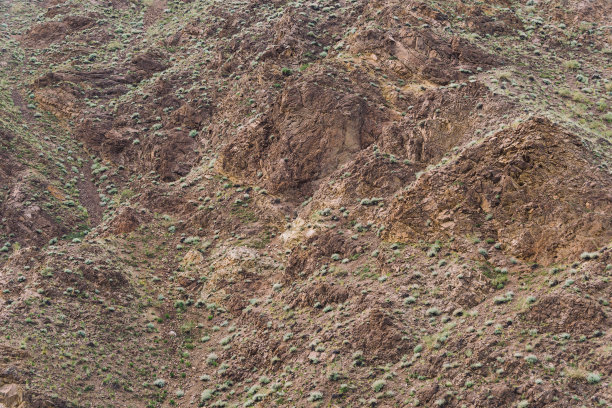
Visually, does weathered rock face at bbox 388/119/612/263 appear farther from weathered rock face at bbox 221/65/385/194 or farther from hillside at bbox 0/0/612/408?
weathered rock face at bbox 221/65/385/194

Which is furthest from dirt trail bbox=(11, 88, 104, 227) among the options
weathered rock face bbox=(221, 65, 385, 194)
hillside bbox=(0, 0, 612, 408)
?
weathered rock face bbox=(221, 65, 385, 194)

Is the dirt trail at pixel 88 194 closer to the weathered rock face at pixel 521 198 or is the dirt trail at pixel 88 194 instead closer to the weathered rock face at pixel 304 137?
the weathered rock face at pixel 304 137

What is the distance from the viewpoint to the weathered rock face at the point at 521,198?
32.0m

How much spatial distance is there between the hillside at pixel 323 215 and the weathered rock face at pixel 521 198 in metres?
0.12

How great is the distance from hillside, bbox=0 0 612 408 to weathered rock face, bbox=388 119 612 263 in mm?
116

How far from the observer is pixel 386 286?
1320 inches

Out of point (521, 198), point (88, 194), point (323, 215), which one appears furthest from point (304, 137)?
point (88, 194)

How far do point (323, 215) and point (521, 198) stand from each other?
1105 centimetres

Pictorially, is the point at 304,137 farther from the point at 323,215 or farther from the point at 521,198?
the point at 521,198

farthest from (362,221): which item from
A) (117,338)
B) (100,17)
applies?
(100,17)

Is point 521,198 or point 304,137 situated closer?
point 521,198

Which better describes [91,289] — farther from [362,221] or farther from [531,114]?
[531,114]

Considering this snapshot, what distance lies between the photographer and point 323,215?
129ft

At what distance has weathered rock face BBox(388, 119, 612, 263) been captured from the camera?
3195cm
